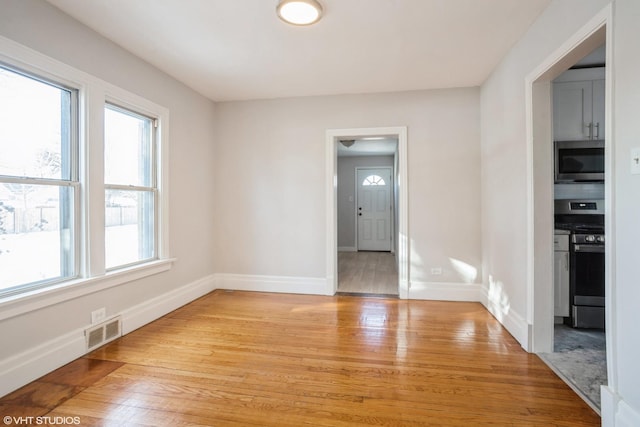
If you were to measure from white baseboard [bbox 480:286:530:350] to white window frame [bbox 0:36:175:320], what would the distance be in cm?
336

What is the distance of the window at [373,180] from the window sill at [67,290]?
568 centimetres

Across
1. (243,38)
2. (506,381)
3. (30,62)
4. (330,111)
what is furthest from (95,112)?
(506,381)

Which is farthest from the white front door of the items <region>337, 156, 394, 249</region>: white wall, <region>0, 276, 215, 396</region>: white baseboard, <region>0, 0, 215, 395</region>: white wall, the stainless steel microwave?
<region>0, 276, 215, 396</region>: white baseboard

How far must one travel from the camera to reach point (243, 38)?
2.56 metres

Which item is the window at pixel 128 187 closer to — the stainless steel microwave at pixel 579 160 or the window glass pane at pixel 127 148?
the window glass pane at pixel 127 148

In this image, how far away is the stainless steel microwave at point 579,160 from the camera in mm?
2910

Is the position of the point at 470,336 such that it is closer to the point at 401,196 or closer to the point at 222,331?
the point at 401,196

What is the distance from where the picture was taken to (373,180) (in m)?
7.79

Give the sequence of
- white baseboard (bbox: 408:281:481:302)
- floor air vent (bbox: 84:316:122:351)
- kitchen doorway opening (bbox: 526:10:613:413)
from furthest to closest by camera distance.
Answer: white baseboard (bbox: 408:281:481:302)
floor air vent (bbox: 84:316:122:351)
kitchen doorway opening (bbox: 526:10:613:413)

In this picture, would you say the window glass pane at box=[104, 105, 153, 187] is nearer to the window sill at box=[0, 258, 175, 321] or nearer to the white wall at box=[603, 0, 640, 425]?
the window sill at box=[0, 258, 175, 321]

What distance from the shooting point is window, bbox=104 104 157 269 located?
2672 mm

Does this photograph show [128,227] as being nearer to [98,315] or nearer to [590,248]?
[98,315]

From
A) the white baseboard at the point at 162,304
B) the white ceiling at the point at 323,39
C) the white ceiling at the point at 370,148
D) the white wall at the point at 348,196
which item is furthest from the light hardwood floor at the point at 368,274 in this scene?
the white ceiling at the point at 323,39

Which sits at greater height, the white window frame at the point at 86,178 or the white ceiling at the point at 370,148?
the white ceiling at the point at 370,148
